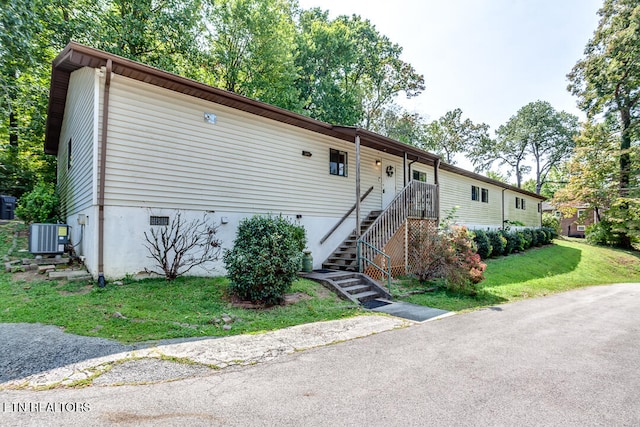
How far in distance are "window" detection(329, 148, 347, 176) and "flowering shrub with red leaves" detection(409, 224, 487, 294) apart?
349 centimetres

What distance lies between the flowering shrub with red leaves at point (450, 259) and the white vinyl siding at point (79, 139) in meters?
8.83

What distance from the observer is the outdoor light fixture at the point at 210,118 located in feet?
26.5

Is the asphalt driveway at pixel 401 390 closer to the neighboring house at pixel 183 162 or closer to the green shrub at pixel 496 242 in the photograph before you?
the neighboring house at pixel 183 162

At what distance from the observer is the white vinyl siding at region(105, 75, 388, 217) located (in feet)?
22.8

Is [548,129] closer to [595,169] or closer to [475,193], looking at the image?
[595,169]

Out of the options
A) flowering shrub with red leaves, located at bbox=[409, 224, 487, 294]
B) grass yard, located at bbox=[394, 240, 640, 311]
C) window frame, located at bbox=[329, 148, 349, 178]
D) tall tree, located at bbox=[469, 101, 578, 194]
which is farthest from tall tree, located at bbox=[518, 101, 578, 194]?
flowering shrub with red leaves, located at bbox=[409, 224, 487, 294]

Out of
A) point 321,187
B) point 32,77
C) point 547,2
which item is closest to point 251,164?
point 321,187

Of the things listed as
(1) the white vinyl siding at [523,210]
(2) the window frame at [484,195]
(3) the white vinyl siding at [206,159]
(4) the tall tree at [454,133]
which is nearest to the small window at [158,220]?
(3) the white vinyl siding at [206,159]

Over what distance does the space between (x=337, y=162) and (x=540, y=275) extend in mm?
10112

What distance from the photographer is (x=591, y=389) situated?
3.40 m

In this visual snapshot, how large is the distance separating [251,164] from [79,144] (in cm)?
464

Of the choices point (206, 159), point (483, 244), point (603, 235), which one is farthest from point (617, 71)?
point (206, 159)

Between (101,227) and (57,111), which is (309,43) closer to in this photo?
(57,111)

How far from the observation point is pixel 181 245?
752 centimetres
